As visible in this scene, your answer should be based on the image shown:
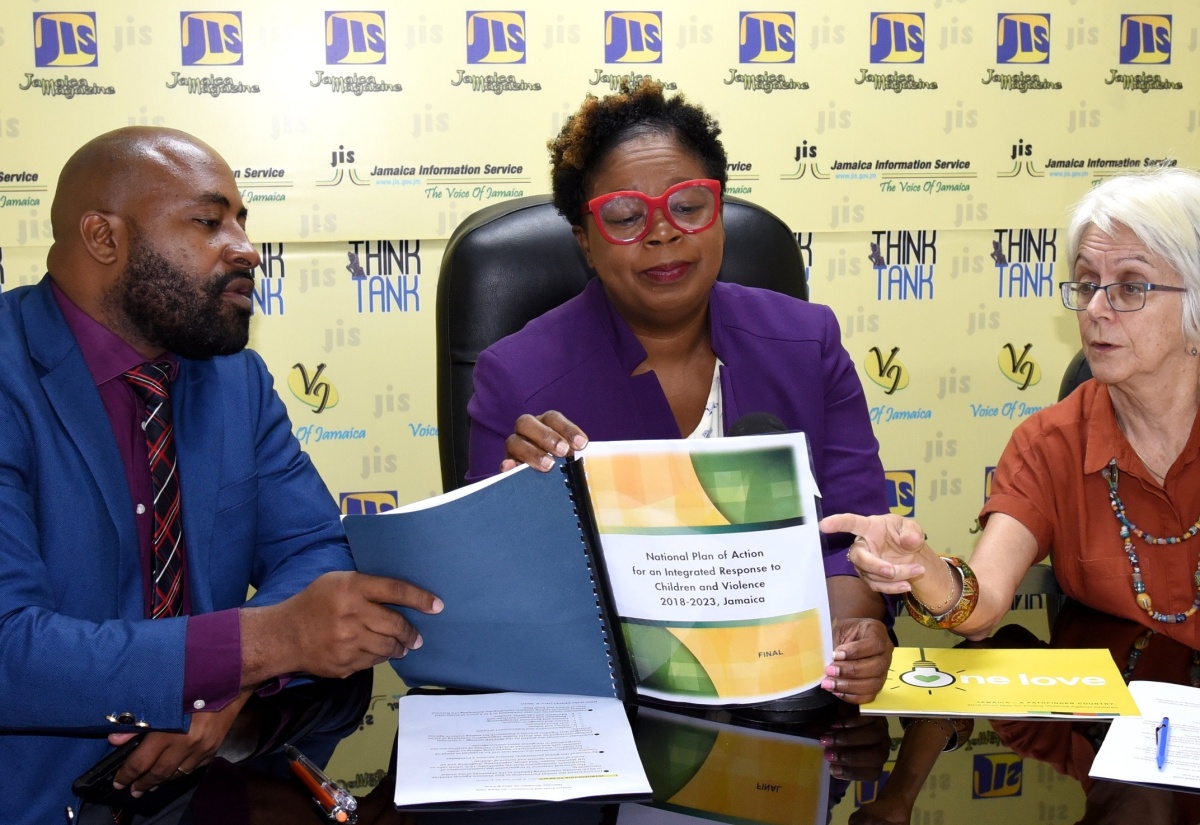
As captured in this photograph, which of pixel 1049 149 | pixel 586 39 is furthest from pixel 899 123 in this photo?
pixel 586 39

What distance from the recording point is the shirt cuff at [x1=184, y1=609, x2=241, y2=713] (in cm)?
124

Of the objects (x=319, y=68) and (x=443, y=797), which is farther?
(x=319, y=68)

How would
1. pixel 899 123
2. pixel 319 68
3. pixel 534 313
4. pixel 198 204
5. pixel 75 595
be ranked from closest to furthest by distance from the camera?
pixel 75 595
pixel 198 204
pixel 534 313
pixel 319 68
pixel 899 123

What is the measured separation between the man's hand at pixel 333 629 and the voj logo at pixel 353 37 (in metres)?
2.26

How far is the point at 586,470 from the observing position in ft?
3.88

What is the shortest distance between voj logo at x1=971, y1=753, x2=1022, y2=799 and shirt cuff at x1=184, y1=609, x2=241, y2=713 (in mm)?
794

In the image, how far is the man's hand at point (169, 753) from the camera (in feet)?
3.59

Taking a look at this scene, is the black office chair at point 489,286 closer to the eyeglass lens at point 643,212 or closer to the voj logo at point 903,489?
the eyeglass lens at point 643,212

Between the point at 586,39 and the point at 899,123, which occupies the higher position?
the point at 586,39

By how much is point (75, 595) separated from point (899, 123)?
9.07 feet

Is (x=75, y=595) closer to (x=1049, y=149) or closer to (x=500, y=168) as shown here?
(x=500, y=168)

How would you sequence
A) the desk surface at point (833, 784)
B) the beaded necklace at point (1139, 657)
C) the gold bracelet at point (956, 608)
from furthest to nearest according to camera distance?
the gold bracelet at point (956, 608)
the beaded necklace at point (1139, 657)
the desk surface at point (833, 784)

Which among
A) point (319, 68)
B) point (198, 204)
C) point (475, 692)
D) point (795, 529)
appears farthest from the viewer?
point (319, 68)

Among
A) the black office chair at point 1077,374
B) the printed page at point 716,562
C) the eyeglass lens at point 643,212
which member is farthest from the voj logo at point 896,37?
the printed page at point 716,562
